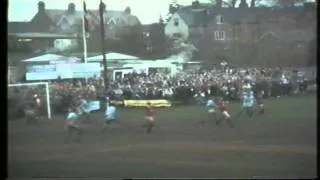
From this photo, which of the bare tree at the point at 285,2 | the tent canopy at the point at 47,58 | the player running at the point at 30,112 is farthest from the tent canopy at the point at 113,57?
the bare tree at the point at 285,2

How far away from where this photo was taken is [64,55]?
6.79 metres

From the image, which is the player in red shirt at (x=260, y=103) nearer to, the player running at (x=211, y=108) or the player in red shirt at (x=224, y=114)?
the player in red shirt at (x=224, y=114)

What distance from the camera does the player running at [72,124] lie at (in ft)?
22.3

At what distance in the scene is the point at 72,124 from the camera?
6.80 m

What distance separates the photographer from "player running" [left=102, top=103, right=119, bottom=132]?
6.77m

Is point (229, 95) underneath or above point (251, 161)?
above

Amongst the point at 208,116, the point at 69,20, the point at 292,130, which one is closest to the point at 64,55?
the point at 69,20

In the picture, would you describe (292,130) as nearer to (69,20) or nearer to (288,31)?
(288,31)

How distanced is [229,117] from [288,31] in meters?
1.17

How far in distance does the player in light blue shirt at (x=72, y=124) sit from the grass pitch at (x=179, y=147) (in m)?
0.08

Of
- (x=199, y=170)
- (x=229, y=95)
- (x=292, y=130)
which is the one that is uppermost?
(x=229, y=95)

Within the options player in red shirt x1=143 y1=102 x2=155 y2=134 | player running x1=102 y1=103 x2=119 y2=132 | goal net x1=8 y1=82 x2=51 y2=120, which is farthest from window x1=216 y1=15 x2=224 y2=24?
goal net x1=8 y1=82 x2=51 y2=120

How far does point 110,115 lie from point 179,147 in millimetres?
879

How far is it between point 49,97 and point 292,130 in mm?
2823
